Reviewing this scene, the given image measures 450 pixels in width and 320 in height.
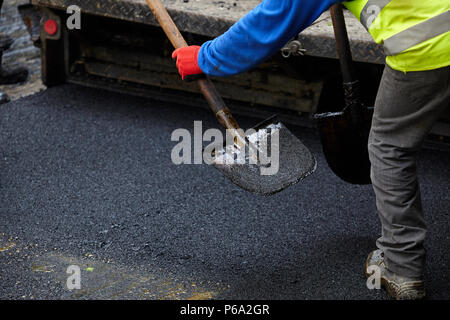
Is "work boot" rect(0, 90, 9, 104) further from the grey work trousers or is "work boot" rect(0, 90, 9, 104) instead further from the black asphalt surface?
the grey work trousers

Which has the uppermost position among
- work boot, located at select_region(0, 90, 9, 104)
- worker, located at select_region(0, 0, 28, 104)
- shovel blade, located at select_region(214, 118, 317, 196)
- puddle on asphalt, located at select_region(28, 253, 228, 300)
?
worker, located at select_region(0, 0, 28, 104)

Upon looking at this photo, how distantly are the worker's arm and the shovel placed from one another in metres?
0.69

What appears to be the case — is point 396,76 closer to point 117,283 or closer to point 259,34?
point 259,34

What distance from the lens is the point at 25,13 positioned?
4855 mm

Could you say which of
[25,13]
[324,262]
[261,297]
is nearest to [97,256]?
[261,297]

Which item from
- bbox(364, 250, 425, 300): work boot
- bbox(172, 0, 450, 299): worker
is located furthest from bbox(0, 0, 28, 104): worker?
bbox(364, 250, 425, 300): work boot

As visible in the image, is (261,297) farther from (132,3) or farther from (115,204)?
(132,3)

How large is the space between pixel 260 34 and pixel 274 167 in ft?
2.54

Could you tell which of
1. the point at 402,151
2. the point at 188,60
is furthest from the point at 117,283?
the point at 402,151

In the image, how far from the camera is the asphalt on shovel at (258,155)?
2.87 meters

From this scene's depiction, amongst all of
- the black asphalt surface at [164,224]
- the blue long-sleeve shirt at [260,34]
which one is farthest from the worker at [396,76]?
the black asphalt surface at [164,224]

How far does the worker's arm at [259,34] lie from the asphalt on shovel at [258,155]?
361 millimetres

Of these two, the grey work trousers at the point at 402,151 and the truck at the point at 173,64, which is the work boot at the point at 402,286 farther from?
the truck at the point at 173,64

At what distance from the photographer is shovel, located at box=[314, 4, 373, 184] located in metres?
3.08
